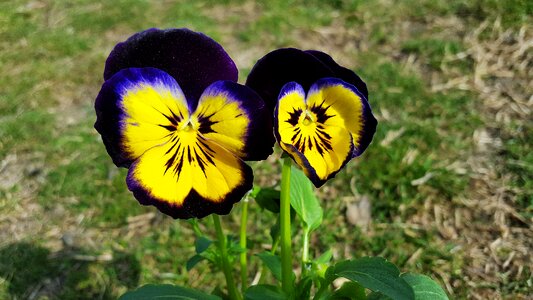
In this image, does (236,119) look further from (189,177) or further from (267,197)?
(267,197)

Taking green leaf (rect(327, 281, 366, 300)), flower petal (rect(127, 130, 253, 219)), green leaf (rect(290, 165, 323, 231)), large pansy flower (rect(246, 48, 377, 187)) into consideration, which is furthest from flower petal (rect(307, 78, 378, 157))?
green leaf (rect(290, 165, 323, 231))

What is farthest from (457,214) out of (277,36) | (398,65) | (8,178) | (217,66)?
(8,178)

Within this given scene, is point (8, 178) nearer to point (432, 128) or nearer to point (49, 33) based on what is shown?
point (49, 33)

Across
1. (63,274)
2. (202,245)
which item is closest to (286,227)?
(202,245)

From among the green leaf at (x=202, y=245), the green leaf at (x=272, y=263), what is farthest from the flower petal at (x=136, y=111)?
the green leaf at (x=272, y=263)

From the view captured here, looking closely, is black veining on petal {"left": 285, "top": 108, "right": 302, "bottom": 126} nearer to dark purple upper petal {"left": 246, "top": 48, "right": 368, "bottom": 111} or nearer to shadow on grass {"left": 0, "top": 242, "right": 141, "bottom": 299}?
dark purple upper petal {"left": 246, "top": 48, "right": 368, "bottom": 111}

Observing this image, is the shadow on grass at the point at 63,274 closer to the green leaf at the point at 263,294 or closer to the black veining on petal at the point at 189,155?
the green leaf at the point at 263,294
